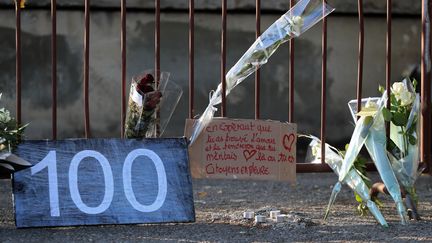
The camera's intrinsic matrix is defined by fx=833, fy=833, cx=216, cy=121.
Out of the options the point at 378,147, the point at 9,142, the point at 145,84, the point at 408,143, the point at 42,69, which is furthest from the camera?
the point at 42,69

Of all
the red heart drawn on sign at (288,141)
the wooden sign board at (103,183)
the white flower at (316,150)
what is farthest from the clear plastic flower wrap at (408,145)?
the wooden sign board at (103,183)

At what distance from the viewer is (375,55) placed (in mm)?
6992

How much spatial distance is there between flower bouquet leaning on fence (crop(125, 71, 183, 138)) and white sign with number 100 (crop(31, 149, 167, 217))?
0.13 meters

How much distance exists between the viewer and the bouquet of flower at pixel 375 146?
4.07 meters

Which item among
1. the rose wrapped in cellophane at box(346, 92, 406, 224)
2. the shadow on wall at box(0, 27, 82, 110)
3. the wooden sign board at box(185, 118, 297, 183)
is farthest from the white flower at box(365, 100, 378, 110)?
the shadow on wall at box(0, 27, 82, 110)

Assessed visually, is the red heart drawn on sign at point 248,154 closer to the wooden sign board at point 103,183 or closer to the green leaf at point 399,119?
the wooden sign board at point 103,183

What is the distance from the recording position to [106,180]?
3889 mm

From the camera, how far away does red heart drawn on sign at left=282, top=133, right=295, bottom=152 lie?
4.21 m

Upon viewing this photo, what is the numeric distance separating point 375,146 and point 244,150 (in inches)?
25.4

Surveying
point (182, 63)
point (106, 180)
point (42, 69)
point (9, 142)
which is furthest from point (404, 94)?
point (42, 69)

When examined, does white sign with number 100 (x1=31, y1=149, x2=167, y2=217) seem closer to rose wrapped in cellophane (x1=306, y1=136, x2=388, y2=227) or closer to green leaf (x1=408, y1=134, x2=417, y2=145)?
rose wrapped in cellophane (x1=306, y1=136, x2=388, y2=227)

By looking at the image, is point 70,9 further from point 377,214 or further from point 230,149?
point 377,214

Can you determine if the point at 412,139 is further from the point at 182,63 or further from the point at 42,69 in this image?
the point at 42,69

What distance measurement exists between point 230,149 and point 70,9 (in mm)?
2955
